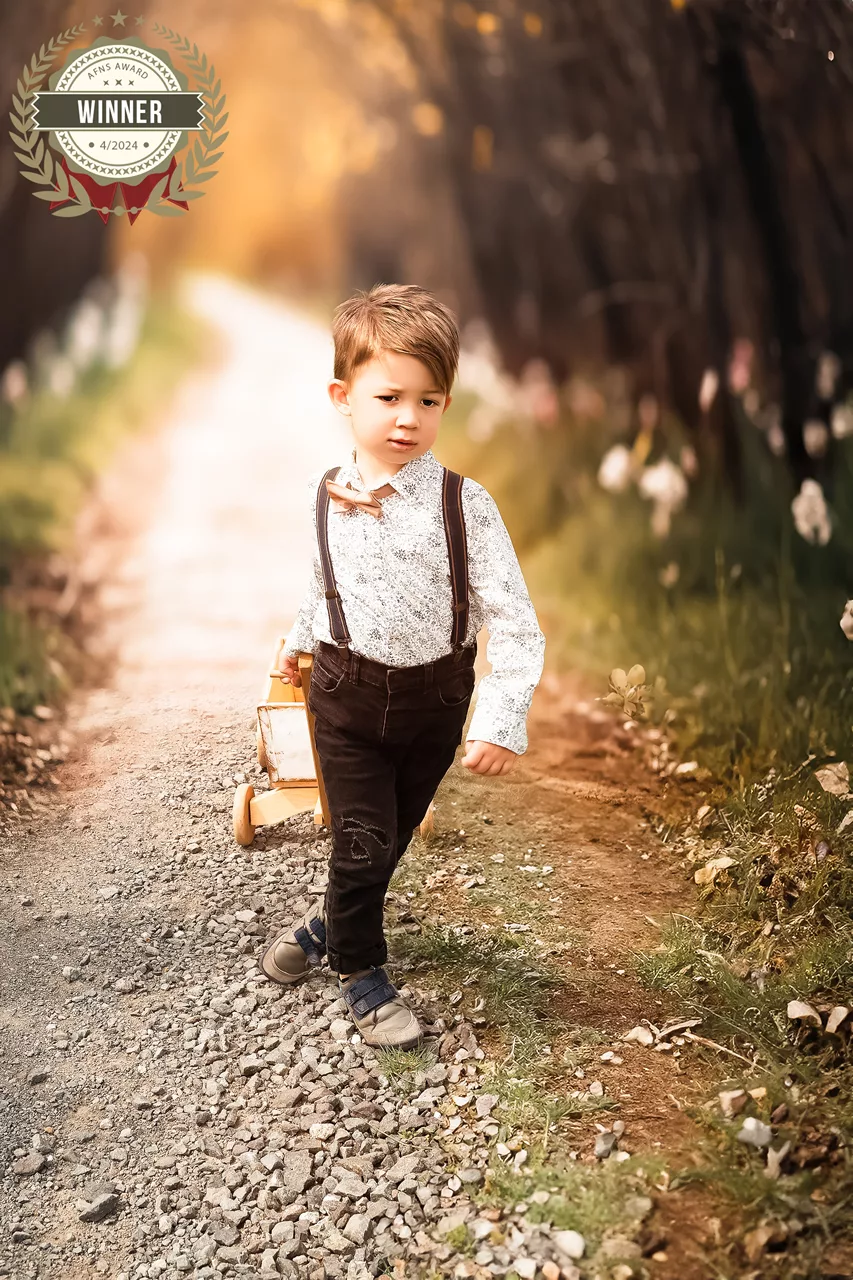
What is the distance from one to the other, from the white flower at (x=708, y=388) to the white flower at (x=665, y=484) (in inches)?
5.7

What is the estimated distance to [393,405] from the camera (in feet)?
5.17

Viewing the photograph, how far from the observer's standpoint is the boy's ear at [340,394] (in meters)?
1.62

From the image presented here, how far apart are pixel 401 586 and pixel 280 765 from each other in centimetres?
62

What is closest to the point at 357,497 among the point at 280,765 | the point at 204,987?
the point at 280,765

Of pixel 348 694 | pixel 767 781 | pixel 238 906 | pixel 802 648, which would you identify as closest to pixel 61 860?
pixel 238 906

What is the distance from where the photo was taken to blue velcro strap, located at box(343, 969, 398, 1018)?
1834 mm

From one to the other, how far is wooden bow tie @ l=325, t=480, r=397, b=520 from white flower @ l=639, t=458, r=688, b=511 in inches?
41.0

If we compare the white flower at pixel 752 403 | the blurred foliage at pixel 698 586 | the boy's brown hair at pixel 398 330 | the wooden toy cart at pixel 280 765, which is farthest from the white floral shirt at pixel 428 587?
the white flower at pixel 752 403

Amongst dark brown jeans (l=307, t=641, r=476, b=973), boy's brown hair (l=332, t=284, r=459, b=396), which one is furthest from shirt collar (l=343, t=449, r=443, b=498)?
dark brown jeans (l=307, t=641, r=476, b=973)

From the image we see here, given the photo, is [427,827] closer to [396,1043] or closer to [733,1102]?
[396,1043]

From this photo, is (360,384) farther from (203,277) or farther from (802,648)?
(802,648)

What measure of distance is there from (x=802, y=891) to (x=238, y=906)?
3.30ft

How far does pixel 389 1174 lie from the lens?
1.62 meters

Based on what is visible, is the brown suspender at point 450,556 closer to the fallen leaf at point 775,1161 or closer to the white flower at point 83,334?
the fallen leaf at point 775,1161
